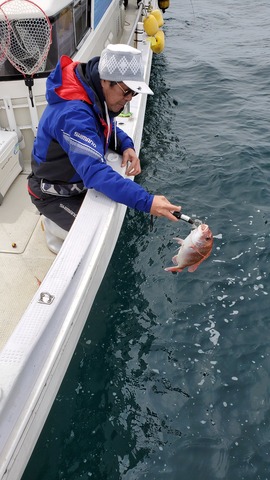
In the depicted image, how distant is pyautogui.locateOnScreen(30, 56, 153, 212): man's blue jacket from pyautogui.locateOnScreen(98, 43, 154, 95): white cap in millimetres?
151

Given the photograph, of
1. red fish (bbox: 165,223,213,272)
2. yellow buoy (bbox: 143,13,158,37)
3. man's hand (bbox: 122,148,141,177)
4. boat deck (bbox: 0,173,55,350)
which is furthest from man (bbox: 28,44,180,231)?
yellow buoy (bbox: 143,13,158,37)

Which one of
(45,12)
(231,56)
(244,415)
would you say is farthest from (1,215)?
(231,56)

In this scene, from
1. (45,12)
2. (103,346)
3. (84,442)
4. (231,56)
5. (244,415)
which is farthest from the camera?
(231,56)

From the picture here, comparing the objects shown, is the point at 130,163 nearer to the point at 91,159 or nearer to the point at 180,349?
the point at 91,159

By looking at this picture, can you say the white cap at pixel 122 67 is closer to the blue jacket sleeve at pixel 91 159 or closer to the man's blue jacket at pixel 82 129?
the man's blue jacket at pixel 82 129

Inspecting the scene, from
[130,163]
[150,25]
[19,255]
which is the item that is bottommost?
[19,255]

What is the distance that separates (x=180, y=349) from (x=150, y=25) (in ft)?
22.7

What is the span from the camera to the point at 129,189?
330 centimetres

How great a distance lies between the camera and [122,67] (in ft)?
10.2

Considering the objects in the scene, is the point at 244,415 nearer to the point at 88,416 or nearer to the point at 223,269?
the point at 88,416

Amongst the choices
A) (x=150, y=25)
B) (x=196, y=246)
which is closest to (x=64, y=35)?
(x=196, y=246)

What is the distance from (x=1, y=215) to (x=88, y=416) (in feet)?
7.87

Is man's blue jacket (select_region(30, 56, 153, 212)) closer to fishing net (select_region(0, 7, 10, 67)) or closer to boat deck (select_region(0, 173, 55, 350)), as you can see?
boat deck (select_region(0, 173, 55, 350))

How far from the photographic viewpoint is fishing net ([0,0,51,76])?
4.57 meters
